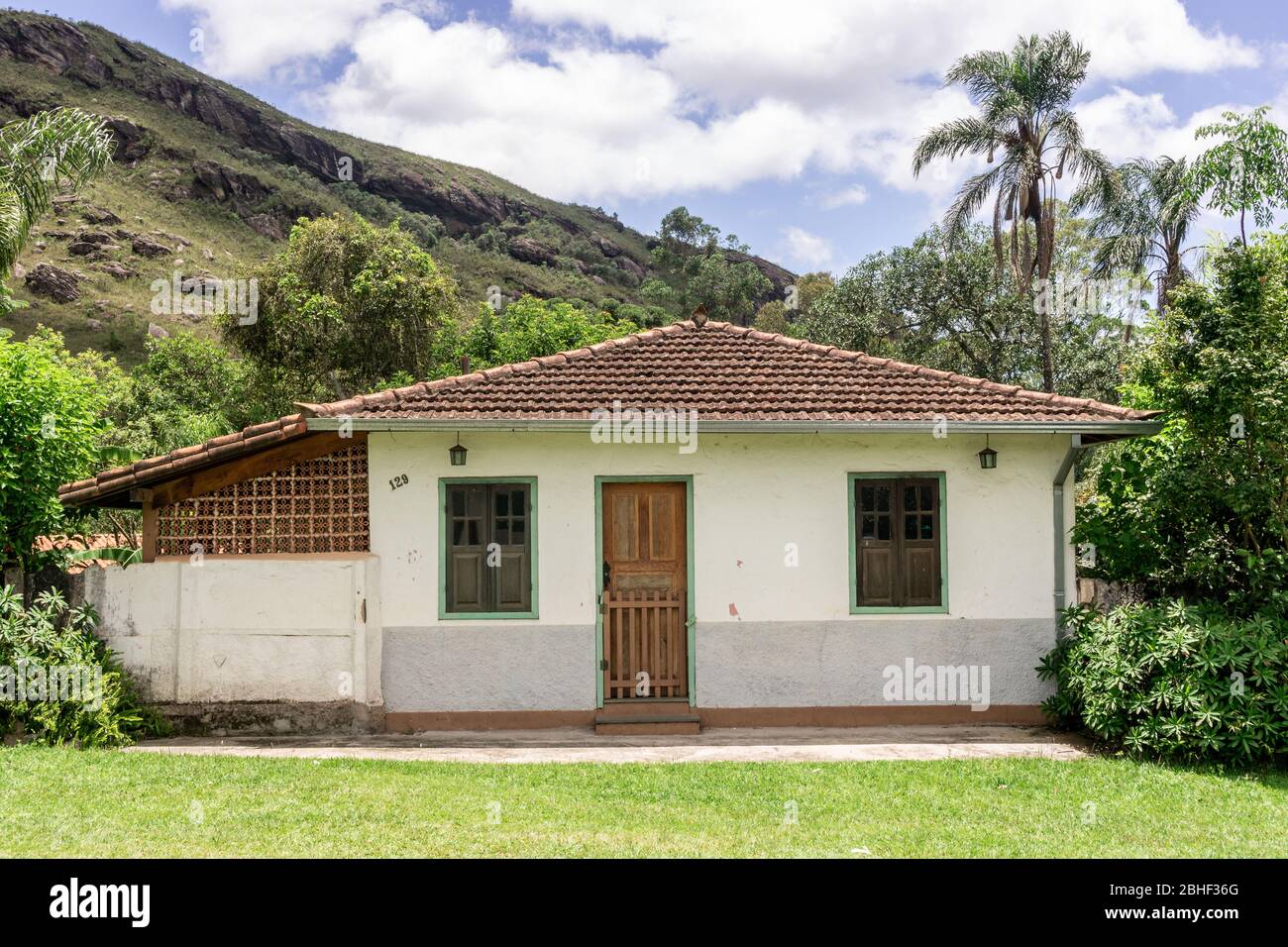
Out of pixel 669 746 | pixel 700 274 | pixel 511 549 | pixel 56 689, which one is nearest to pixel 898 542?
pixel 669 746

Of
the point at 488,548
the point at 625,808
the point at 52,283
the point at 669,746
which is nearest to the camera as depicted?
the point at 625,808

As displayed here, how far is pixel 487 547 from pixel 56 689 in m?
3.86

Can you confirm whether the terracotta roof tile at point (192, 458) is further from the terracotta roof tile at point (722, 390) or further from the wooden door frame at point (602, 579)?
the wooden door frame at point (602, 579)

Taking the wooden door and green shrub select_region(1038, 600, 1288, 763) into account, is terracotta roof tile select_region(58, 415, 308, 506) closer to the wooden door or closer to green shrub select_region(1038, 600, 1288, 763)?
the wooden door

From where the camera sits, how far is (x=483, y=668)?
8719 millimetres

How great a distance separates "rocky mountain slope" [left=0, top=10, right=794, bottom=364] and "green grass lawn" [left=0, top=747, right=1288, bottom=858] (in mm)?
31034

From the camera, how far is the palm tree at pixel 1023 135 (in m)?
21.2

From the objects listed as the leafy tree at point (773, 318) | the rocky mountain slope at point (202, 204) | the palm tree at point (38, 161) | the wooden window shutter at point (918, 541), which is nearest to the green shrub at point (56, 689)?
the palm tree at point (38, 161)

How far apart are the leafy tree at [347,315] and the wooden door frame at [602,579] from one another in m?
17.0

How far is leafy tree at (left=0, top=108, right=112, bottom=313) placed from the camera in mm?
12570

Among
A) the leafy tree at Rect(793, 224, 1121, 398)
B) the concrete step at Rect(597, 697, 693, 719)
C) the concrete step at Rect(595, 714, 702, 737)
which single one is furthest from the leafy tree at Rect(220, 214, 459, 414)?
the concrete step at Rect(595, 714, 702, 737)

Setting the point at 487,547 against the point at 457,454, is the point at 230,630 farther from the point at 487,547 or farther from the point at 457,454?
the point at 457,454

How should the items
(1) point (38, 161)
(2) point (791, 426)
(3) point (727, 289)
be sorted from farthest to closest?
(3) point (727, 289), (1) point (38, 161), (2) point (791, 426)
